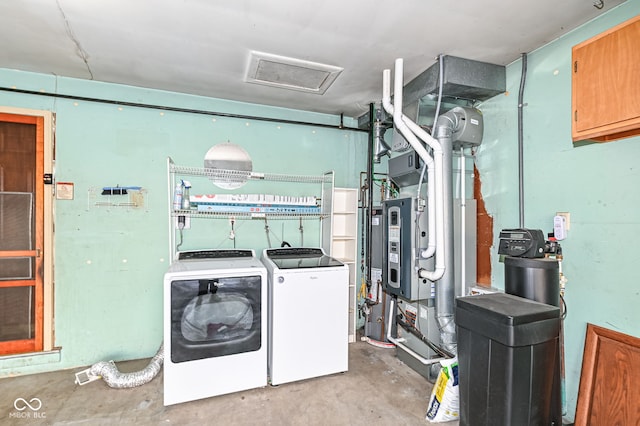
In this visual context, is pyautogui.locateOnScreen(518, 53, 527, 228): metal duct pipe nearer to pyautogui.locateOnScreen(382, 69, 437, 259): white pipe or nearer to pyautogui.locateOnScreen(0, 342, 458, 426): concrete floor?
pyautogui.locateOnScreen(382, 69, 437, 259): white pipe

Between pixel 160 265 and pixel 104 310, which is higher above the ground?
pixel 160 265

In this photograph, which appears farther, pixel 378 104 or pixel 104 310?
pixel 378 104

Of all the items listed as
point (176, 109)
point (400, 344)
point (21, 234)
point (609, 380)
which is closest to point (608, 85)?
point (609, 380)

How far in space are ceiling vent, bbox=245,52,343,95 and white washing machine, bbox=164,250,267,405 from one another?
157cm

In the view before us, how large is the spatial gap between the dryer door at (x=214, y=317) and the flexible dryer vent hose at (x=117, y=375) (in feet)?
1.73

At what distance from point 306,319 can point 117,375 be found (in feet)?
Result: 5.01

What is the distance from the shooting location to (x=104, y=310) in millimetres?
2748

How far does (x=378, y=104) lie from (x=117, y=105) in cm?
248

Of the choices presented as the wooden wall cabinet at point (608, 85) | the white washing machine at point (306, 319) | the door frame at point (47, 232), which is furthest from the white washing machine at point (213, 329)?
the wooden wall cabinet at point (608, 85)

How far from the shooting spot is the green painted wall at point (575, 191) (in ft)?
5.58

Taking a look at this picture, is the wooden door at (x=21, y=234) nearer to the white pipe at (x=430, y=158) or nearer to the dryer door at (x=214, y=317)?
the dryer door at (x=214, y=317)

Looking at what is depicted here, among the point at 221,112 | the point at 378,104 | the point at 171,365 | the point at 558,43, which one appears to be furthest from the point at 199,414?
the point at 558,43

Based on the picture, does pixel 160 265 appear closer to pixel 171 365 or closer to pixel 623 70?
pixel 171 365

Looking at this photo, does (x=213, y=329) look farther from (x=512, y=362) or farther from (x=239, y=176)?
(x=512, y=362)
